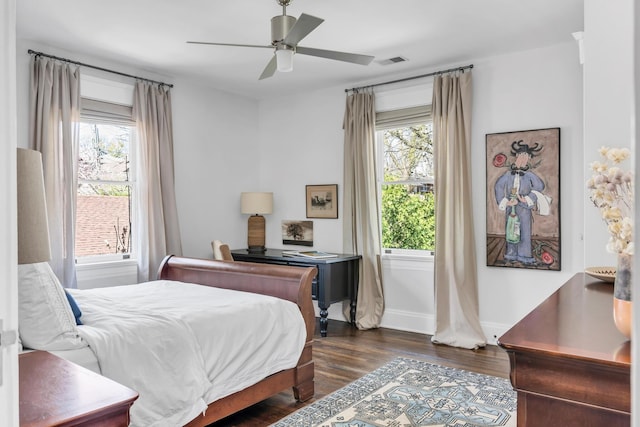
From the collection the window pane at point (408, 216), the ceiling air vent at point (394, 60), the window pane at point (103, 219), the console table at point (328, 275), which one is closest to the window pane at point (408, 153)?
the window pane at point (408, 216)

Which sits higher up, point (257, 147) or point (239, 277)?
point (257, 147)

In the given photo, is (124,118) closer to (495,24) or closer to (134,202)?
(134,202)

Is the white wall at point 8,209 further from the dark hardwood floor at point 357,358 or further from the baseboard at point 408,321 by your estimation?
the baseboard at point 408,321

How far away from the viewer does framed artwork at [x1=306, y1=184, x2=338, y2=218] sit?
211 inches

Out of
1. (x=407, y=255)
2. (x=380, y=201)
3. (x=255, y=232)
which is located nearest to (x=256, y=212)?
(x=255, y=232)

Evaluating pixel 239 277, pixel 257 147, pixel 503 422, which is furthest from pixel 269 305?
pixel 257 147

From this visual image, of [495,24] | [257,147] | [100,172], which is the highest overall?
[495,24]

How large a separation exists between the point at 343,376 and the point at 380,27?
2.67 metres

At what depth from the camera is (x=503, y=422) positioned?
8.95 ft

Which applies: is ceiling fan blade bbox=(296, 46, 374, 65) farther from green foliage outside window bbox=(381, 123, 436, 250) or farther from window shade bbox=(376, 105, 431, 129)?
green foliage outside window bbox=(381, 123, 436, 250)

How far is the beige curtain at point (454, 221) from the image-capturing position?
4.38m

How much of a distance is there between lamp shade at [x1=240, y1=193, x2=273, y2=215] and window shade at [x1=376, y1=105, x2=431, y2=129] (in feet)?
5.08

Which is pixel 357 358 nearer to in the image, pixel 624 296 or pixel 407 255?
pixel 407 255

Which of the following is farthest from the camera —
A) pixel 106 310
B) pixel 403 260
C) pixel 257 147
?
pixel 257 147
